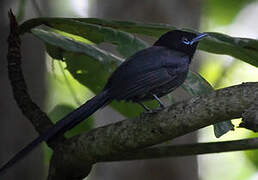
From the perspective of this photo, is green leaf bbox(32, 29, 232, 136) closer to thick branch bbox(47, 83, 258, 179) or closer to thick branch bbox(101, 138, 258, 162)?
thick branch bbox(101, 138, 258, 162)

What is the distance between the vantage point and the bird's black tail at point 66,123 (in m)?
2.58

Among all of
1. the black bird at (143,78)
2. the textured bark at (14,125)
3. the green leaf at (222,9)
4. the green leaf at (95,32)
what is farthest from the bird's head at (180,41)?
the green leaf at (222,9)

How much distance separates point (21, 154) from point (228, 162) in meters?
4.59

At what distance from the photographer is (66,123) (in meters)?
2.81

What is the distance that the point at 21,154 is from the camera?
2586 millimetres

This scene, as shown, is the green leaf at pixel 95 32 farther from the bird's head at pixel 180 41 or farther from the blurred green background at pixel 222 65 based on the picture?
the blurred green background at pixel 222 65

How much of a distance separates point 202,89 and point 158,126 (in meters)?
0.61

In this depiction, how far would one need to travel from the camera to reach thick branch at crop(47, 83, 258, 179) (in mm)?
2271

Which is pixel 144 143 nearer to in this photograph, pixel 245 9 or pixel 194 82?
pixel 194 82

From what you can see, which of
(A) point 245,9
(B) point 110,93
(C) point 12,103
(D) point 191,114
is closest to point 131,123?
(D) point 191,114

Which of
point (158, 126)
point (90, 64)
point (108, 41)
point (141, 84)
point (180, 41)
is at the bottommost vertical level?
point (180, 41)

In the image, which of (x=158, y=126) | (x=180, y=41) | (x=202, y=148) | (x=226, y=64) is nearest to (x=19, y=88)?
(x=158, y=126)

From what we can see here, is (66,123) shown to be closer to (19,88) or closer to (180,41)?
(19,88)

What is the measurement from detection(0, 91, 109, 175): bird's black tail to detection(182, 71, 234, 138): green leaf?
0.45m
